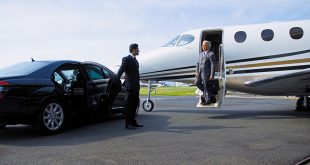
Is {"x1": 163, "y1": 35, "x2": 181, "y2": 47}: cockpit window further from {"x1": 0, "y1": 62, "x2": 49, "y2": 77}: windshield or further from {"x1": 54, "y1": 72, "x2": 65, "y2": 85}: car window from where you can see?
{"x1": 0, "y1": 62, "x2": 49, "y2": 77}: windshield

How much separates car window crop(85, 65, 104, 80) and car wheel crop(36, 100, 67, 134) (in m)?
1.48

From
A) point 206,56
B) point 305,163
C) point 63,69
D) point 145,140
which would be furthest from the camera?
point 206,56

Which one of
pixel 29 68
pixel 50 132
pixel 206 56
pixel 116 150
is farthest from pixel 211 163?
pixel 206 56

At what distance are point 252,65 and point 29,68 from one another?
6.13 meters

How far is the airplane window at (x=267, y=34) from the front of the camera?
10.0 meters

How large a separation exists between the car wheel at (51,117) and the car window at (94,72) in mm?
1478

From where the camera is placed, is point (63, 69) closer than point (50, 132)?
No

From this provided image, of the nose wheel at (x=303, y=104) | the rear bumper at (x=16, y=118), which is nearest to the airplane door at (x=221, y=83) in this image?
the nose wheel at (x=303, y=104)

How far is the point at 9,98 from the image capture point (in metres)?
6.13

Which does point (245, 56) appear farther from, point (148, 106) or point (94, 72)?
point (94, 72)

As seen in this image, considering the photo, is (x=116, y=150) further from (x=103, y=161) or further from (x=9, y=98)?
(x=9, y=98)

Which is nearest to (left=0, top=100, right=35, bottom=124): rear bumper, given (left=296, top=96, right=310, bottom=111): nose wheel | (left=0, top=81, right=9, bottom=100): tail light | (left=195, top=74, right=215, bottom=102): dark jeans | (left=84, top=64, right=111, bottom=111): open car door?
(left=0, top=81, right=9, bottom=100): tail light

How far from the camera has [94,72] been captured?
343 inches

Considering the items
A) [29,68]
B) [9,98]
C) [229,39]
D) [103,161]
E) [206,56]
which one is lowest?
[103,161]
